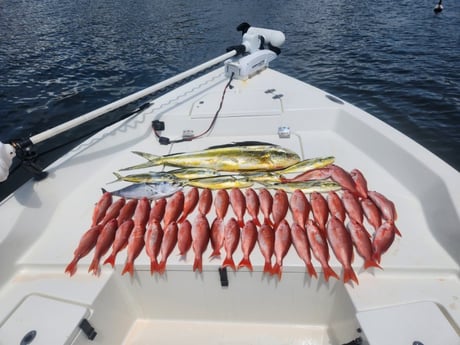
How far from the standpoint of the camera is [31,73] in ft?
49.3

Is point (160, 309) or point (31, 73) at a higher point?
point (31, 73)

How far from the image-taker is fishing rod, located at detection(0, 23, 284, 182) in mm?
2811

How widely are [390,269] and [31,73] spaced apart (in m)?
17.9

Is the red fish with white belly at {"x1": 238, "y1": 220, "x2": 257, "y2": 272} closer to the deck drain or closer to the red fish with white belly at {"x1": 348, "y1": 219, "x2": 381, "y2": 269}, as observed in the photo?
the red fish with white belly at {"x1": 348, "y1": 219, "x2": 381, "y2": 269}

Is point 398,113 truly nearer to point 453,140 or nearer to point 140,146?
point 453,140

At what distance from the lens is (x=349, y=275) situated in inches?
91.3

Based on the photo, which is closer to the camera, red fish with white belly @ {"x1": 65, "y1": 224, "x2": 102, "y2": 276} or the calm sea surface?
red fish with white belly @ {"x1": 65, "y1": 224, "x2": 102, "y2": 276}

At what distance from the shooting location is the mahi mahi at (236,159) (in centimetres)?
360

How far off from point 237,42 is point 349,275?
18592 millimetres

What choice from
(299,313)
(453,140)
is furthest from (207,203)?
(453,140)

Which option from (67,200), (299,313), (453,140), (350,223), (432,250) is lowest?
(453,140)

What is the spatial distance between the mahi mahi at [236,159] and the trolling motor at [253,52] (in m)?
2.50

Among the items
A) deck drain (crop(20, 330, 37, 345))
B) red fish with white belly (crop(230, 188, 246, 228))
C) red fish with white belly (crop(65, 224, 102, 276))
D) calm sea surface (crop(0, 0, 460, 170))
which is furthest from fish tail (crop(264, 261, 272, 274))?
calm sea surface (crop(0, 0, 460, 170))

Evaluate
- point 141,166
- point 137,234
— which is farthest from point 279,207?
point 141,166
